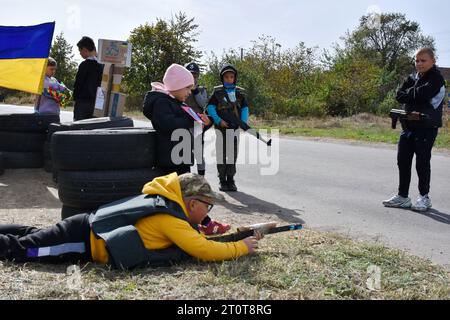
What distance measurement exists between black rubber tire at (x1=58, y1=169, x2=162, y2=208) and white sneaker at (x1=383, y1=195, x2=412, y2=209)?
11.3ft

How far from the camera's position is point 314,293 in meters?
3.51

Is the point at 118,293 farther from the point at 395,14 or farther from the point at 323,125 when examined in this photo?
the point at 395,14

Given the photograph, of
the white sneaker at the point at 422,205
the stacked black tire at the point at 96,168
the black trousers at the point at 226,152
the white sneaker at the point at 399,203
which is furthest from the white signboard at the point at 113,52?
the white sneaker at the point at 422,205

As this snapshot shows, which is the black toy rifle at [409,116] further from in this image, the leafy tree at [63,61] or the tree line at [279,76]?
the leafy tree at [63,61]

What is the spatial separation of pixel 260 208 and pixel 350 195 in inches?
63.9

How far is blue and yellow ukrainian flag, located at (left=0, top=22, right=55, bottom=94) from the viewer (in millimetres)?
8703

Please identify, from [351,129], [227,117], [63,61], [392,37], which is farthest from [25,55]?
[392,37]

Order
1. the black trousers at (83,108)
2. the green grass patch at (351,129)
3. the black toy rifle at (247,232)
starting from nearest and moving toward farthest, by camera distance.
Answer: the black toy rifle at (247,232), the black trousers at (83,108), the green grass patch at (351,129)

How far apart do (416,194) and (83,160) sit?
4.97m

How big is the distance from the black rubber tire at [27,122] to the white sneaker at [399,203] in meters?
5.33

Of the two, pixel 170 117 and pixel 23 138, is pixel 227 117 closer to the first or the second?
pixel 170 117

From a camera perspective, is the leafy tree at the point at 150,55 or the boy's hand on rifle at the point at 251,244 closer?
the boy's hand on rifle at the point at 251,244

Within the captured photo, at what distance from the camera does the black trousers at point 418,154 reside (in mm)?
6848
